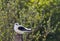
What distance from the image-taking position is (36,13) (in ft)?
22.6

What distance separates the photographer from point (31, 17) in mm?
Answer: 6781

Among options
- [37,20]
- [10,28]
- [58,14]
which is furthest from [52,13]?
[10,28]

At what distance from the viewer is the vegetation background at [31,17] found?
688 centimetres

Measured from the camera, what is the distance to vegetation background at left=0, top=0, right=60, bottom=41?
22.6 feet

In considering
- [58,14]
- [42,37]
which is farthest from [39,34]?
[58,14]

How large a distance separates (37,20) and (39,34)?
16.1 inches

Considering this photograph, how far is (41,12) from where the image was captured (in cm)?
712

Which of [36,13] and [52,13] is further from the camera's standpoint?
[52,13]

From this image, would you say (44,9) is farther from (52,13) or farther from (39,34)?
(39,34)

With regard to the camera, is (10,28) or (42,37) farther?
(42,37)

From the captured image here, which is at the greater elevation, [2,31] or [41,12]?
[41,12]

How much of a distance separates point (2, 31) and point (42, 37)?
1162 mm

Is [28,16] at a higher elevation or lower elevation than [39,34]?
higher

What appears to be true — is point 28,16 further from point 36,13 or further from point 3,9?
point 3,9
